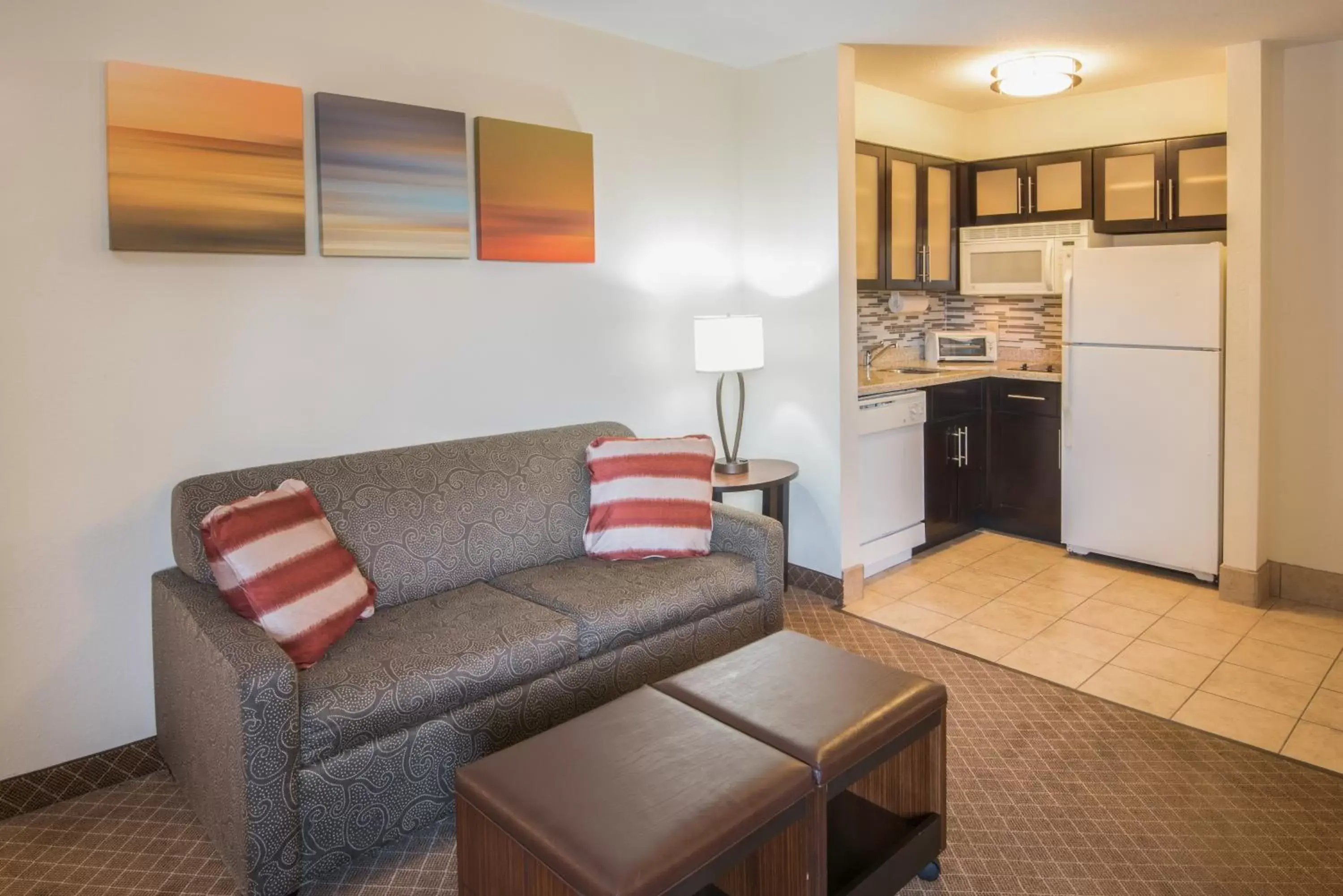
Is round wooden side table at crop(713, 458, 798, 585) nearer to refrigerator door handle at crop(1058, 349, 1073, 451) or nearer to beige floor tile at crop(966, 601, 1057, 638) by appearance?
beige floor tile at crop(966, 601, 1057, 638)

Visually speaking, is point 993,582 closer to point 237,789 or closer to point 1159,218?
point 1159,218

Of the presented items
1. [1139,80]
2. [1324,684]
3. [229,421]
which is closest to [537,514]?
[229,421]

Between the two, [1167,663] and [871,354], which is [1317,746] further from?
[871,354]

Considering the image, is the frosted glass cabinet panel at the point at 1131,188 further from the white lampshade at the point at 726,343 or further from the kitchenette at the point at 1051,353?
the white lampshade at the point at 726,343

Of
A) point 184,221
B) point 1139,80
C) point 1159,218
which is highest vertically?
point 1139,80

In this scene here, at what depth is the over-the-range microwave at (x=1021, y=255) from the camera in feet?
15.7

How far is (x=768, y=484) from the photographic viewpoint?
12.1 ft

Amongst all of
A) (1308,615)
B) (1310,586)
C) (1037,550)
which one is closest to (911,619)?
(1037,550)

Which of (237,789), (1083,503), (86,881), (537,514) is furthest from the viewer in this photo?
(1083,503)

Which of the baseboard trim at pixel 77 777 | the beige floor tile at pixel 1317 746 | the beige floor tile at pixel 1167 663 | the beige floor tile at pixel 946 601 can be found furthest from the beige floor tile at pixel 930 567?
the baseboard trim at pixel 77 777

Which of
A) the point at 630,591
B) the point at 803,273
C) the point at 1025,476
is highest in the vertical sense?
the point at 803,273

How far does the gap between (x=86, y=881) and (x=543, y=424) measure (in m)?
2.01

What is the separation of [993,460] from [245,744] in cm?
413

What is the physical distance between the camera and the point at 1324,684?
3.15 m
